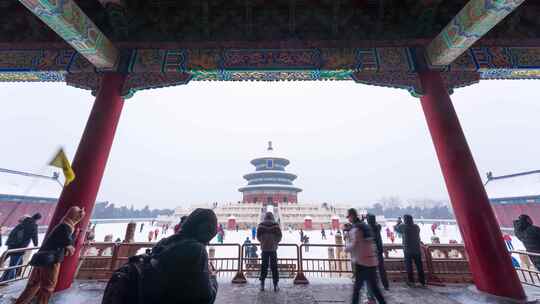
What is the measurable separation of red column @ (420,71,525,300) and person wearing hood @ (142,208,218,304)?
15.3ft

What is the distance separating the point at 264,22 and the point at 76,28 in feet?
12.4

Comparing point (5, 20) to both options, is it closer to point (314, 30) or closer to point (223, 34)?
point (223, 34)

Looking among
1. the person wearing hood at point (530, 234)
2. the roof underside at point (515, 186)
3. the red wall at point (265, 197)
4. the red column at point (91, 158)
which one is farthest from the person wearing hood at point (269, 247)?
the red wall at point (265, 197)

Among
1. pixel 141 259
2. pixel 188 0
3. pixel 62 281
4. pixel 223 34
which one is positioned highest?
pixel 188 0

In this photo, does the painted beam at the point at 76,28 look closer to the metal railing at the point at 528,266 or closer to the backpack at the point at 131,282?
the backpack at the point at 131,282

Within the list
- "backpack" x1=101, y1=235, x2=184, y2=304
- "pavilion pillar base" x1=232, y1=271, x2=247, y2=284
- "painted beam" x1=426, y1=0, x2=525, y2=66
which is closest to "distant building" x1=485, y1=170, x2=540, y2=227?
"painted beam" x1=426, y1=0, x2=525, y2=66

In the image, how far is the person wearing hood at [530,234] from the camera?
4234 millimetres

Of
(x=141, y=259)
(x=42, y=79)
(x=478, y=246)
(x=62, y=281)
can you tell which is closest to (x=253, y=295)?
(x=141, y=259)

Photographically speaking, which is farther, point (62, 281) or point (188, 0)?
point (188, 0)

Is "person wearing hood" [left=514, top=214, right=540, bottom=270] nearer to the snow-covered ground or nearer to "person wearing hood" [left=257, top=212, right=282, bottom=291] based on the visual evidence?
"person wearing hood" [left=257, top=212, right=282, bottom=291]

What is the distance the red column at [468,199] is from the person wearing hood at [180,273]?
4.68m

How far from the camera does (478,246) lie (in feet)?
12.7

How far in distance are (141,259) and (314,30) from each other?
18.6ft

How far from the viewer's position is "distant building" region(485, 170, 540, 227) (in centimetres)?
2027
